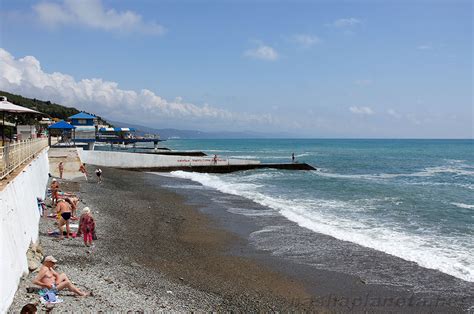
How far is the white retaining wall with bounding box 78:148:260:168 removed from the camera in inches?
1593

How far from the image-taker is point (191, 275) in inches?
435

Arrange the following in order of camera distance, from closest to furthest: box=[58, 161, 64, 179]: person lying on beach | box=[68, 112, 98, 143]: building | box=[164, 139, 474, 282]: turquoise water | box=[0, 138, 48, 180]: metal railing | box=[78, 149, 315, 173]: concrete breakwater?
box=[0, 138, 48, 180]: metal railing
box=[164, 139, 474, 282]: turquoise water
box=[58, 161, 64, 179]: person lying on beach
box=[78, 149, 315, 173]: concrete breakwater
box=[68, 112, 98, 143]: building

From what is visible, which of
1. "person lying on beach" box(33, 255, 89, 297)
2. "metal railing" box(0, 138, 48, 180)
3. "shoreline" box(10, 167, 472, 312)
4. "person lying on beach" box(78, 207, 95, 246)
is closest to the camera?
"person lying on beach" box(33, 255, 89, 297)

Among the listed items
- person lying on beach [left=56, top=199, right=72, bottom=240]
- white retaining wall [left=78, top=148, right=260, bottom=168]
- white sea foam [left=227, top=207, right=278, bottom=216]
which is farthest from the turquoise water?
person lying on beach [left=56, top=199, right=72, bottom=240]

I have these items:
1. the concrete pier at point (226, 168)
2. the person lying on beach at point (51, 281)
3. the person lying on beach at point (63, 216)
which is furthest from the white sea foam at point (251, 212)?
the concrete pier at point (226, 168)

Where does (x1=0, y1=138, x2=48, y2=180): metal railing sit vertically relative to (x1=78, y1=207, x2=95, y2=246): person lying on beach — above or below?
above

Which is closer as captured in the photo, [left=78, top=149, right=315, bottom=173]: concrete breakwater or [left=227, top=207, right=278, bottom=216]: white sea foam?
[left=227, top=207, right=278, bottom=216]: white sea foam

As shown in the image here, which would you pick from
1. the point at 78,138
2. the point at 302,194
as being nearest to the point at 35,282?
the point at 302,194

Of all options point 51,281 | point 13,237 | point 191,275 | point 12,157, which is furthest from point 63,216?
point 51,281

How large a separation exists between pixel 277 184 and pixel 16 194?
24.8 meters

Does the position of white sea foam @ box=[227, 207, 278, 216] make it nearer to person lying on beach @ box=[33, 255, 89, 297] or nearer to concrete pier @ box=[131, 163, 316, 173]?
person lying on beach @ box=[33, 255, 89, 297]

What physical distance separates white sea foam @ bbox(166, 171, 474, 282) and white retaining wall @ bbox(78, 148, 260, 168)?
1945cm

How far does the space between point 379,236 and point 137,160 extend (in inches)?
1180

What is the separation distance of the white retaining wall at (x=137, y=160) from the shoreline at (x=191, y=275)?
23.9 m
